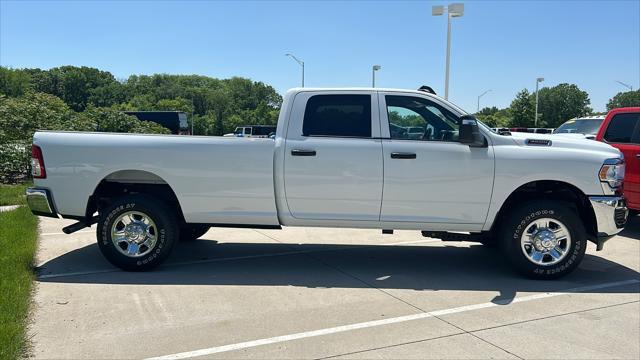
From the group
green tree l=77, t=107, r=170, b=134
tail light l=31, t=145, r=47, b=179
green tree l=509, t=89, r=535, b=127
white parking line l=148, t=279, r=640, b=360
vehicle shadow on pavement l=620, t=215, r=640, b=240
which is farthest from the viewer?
green tree l=509, t=89, r=535, b=127

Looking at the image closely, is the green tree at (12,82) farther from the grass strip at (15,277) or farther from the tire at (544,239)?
the tire at (544,239)

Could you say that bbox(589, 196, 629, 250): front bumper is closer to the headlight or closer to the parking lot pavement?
the headlight

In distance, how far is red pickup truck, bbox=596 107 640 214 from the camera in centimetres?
811

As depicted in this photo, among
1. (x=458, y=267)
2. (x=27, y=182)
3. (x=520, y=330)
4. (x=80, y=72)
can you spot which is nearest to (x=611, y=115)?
(x=458, y=267)

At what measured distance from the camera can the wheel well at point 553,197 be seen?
6012mm

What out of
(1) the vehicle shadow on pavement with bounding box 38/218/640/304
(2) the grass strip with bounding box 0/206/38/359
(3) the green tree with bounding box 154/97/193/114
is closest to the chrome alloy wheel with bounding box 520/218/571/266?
(1) the vehicle shadow on pavement with bounding box 38/218/640/304

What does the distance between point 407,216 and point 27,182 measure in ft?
36.8

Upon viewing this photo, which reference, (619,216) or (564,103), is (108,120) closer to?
(619,216)

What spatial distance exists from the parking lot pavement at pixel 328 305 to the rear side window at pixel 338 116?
166 centimetres

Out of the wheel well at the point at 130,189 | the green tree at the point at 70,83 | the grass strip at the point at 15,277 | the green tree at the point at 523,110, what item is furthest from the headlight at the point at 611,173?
the green tree at the point at 70,83

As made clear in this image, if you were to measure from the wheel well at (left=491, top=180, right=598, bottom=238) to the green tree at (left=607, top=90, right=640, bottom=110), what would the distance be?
382 ft

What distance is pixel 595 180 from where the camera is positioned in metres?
5.81

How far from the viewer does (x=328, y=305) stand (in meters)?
5.02

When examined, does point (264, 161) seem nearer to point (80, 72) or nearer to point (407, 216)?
point (407, 216)
